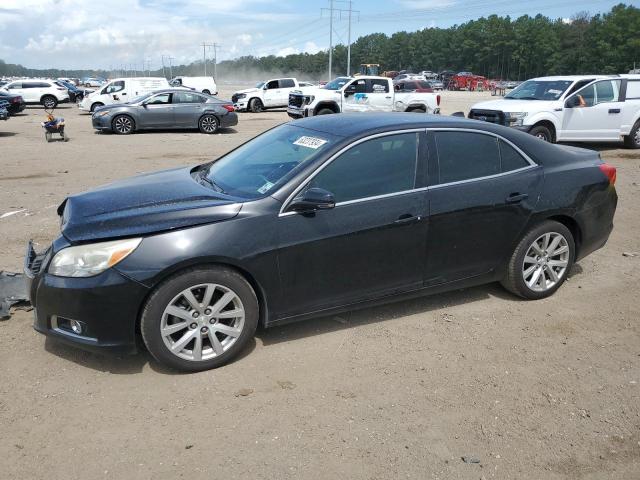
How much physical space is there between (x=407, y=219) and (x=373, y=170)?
0.43 m

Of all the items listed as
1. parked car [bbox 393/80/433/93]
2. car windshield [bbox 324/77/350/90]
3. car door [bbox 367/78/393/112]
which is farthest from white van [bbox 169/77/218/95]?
car door [bbox 367/78/393/112]

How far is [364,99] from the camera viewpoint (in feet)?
66.1

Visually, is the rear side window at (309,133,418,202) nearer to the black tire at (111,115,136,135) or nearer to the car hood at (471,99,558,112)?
the car hood at (471,99,558,112)

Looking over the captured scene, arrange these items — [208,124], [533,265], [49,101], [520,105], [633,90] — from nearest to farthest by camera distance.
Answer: [533,265] < [520,105] < [633,90] < [208,124] < [49,101]

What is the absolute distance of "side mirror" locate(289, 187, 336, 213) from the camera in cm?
372

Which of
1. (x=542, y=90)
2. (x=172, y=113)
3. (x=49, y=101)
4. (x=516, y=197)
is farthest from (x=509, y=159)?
(x=49, y=101)

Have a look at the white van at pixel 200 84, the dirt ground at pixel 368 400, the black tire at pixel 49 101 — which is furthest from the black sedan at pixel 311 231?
the white van at pixel 200 84

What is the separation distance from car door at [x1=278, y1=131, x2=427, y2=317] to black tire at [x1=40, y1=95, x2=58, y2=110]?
3299cm

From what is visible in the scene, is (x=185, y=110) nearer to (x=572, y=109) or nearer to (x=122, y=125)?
(x=122, y=125)

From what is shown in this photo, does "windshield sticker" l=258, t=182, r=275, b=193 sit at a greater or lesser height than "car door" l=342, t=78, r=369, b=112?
lesser

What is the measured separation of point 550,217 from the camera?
4.74 meters

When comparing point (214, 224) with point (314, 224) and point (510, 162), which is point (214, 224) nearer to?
Result: point (314, 224)

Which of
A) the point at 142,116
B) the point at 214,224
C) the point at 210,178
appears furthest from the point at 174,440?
the point at 142,116

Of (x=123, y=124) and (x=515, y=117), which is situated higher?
(x=515, y=117)
